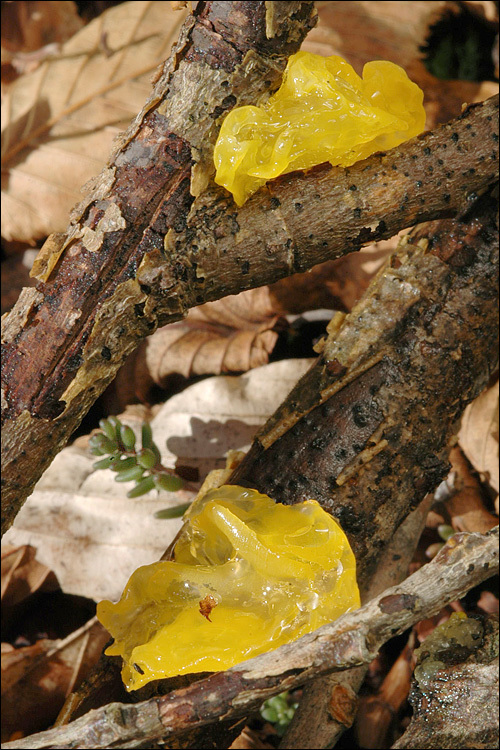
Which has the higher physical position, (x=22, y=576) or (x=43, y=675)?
(x=22, y=576)

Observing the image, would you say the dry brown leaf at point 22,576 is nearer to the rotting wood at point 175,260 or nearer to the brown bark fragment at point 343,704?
the rotting wood at point 175,260

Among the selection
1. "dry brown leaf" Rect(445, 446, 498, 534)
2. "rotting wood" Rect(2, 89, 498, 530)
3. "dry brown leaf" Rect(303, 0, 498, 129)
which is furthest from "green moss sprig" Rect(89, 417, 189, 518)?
"dry brown leaf" Rect(303, 0, 498, 129)

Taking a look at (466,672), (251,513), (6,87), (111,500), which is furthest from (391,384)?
(6,87)

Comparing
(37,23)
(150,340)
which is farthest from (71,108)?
(150,340)

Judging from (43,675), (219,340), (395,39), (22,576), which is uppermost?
(395,39)

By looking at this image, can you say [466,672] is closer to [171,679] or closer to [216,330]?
[171,679]

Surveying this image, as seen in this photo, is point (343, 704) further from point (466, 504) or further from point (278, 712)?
point (466, 504)
